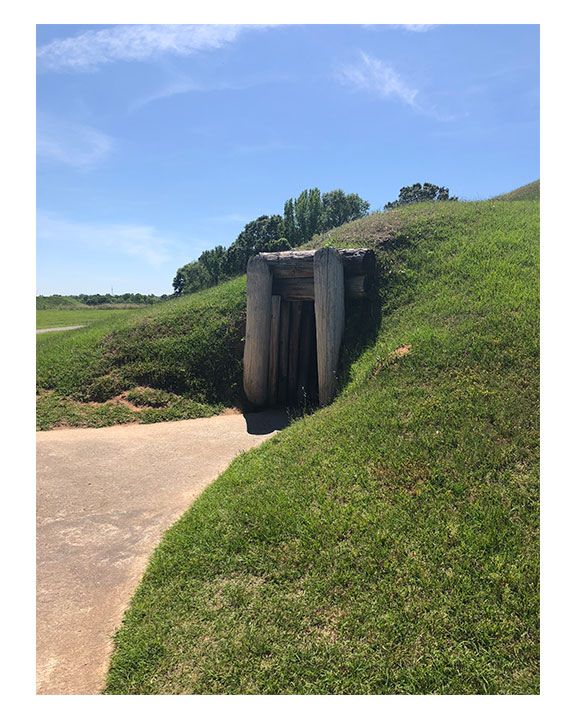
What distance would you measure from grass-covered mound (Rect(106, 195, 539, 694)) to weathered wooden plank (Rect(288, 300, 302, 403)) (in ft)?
10.3

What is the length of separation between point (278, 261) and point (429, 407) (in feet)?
17.0

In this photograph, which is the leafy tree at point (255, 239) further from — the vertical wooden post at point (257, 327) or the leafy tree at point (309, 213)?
the vertical wooden post at point (257, 327)

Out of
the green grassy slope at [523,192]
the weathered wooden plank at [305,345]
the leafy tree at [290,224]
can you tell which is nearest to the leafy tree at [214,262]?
the leafy tree at [290,224]

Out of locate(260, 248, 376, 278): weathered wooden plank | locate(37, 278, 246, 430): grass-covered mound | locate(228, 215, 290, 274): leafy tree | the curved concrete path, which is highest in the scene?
locate(228, 215, 290, 274): leafy tree

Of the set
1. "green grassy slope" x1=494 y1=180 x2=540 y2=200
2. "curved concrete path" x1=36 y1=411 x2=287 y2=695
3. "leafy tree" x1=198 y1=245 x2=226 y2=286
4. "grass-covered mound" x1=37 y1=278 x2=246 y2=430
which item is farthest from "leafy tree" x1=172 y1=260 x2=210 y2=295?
"curved concrete path" x1=36 y1=411 x2=287 y2=695

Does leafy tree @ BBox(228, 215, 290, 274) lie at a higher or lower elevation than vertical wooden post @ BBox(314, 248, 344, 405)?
higher

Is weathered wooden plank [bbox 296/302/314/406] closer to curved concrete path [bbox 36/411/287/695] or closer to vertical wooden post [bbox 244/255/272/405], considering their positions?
vertical wooden post [bbox 244/255/272/405]

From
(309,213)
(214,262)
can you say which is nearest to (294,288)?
(309,213)

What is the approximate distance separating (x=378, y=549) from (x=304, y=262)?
671 cm

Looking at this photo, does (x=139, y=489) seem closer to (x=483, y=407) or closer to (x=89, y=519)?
(x=89, y=519)

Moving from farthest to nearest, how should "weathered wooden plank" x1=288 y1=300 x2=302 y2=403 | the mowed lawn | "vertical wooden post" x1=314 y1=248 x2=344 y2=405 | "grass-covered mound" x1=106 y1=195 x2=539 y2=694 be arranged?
the mowed lawn, "weathered wooden plank" x1=288 y1=300 x2=302 y2=403, "vertical wooden post" x1=314 y1=248 x2=344 y2=405, "grass-covered mound" x1=106 y1=195 x2=539 y2=694

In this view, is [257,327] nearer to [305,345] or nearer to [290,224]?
[305,345]

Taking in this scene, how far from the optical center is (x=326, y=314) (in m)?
9.26

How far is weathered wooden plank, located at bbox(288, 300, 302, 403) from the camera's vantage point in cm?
1062
